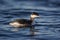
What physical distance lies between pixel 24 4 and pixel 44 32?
8098 millimetres

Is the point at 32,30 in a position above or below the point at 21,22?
below

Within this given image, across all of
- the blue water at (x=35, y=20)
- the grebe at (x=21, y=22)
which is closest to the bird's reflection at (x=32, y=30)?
the blue water at (x=35, y=20)

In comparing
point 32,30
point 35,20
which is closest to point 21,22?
point 32,30

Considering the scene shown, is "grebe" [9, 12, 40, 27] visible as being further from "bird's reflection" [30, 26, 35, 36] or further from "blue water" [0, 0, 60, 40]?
"bird's reflection" [30, 26, 35, 36]

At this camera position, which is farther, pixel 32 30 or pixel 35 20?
pixel 35 20

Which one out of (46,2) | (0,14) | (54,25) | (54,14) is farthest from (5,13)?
(46,2)

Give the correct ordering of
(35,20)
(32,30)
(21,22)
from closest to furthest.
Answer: (32,30) → (21,22) → (35,20)

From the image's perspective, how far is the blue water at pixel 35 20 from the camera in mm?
14383

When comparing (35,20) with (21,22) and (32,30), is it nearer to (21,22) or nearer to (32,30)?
(21,22)

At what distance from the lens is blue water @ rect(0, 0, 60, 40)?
566 inches

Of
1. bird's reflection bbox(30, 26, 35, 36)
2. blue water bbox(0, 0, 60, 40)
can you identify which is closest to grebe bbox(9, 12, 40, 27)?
blue water bbox(0, 0, 60, 40)

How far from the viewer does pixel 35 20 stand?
18.0 metres

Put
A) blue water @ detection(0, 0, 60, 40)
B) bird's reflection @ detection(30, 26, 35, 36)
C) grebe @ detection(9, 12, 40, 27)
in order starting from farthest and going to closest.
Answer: grebe @ detection(9, 12, 40, 27) < bird's reflection @ detection(30, 26, 35, 36) < blue water @ detection(0, 0, 60, 40)

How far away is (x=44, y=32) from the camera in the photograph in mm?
14984
